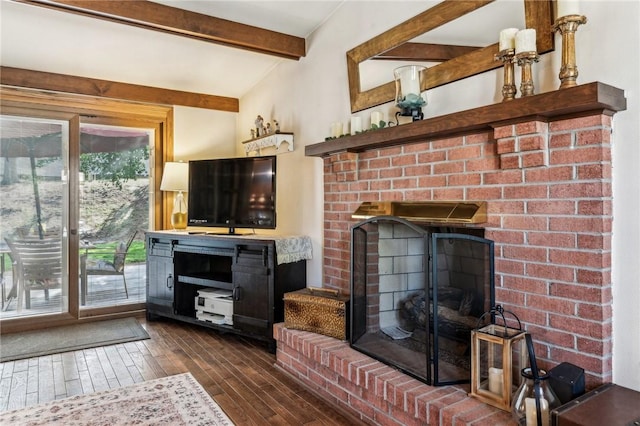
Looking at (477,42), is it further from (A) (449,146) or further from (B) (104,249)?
(B) (104,249)

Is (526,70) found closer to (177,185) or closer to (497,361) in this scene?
(497,361)

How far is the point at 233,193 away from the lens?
3.76 metres

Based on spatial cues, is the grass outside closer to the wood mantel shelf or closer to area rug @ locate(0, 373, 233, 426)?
area rug @ locate(0, 373, 233, 426)

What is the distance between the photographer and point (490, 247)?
1899 mm

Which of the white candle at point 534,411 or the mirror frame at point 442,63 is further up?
the mirror frame at point 442,63

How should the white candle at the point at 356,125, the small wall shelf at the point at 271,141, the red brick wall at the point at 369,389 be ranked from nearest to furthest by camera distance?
the red brick wall at the point at 369,389, the white candle at the point at 356,125, the small wall shelf at the point at 271,141

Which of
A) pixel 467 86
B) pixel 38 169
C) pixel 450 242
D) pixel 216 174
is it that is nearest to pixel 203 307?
pixel 216 174

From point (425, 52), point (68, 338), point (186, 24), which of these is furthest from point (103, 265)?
point (425, 52)

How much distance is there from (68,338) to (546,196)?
374 cm

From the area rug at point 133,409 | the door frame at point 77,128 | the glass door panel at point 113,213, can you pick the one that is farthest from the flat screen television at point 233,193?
the area rug at point 133,409

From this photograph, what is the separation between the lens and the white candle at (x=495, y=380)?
5.50ft

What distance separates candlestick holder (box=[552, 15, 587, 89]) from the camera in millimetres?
1546

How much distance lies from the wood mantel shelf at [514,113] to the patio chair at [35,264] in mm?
3319

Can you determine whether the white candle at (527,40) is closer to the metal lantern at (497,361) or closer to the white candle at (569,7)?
the white candle at (569,7)
